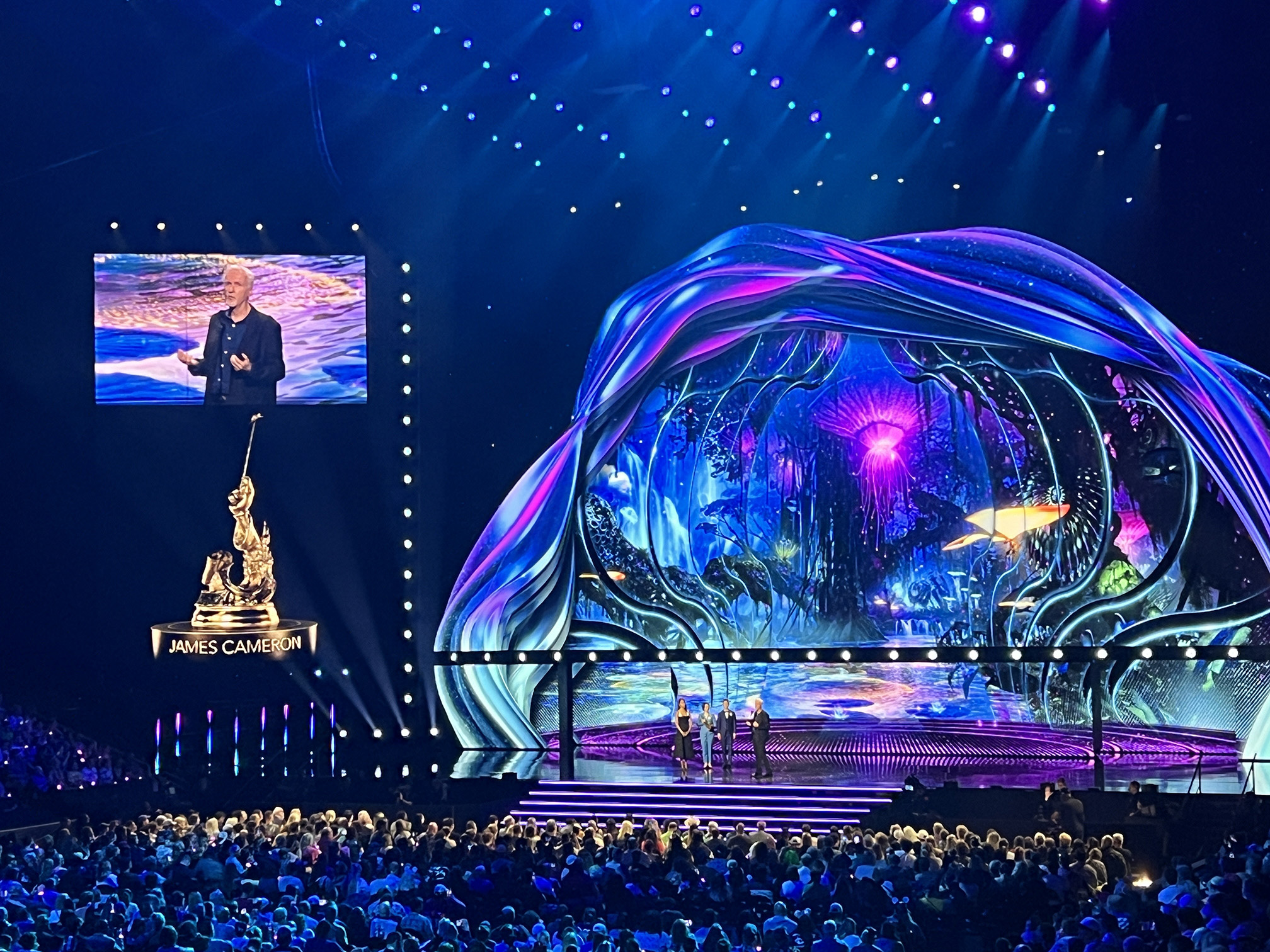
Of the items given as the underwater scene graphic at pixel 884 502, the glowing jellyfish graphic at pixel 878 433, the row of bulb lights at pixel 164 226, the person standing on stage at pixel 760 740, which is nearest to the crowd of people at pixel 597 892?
the person standing on stage at pixel 760 740

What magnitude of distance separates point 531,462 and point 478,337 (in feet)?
5.44

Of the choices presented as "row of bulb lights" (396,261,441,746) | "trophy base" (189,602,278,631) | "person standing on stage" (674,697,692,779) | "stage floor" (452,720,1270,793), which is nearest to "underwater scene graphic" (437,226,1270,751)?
"stage floor" (452,720,1270,793)

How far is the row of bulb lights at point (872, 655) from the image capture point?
1582 centimetres

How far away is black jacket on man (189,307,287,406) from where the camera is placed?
58.3 ft

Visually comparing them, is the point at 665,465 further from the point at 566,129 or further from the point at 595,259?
the point at 566,129

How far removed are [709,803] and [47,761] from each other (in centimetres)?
691

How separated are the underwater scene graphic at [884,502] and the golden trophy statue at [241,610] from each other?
6.45ft

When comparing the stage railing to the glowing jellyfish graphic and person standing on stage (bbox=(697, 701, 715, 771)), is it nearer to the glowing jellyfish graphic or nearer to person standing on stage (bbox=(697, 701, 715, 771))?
person standing on stage (bbox=(697, 701, 715, 771))

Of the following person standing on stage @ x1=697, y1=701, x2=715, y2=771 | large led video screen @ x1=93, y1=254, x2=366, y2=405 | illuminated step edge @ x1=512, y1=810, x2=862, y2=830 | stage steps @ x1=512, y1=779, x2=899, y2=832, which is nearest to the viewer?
illuminated step edge @ x1=512, y1=810, x2=862, y2=830

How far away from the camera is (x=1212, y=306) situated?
16.5m

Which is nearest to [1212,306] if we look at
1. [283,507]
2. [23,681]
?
[283,507]

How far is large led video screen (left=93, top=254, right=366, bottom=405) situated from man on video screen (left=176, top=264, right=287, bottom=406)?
0.04 feet

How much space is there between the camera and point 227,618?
17438mm

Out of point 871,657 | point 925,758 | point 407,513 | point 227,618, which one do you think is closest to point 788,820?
point 871,657
